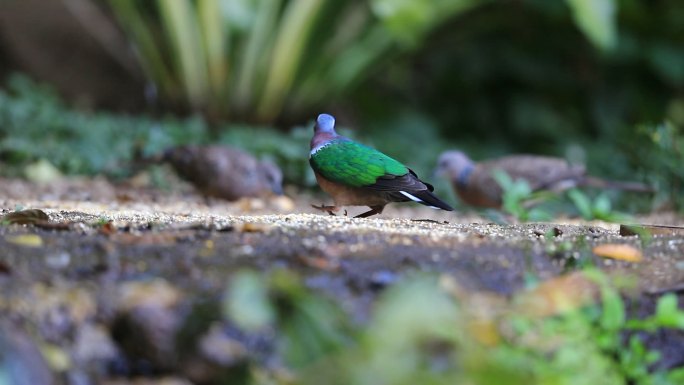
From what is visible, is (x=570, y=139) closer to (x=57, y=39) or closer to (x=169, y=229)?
(x=57, y=39)

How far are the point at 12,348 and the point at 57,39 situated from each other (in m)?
8.88

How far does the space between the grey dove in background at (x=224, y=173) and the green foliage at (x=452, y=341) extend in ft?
11.1

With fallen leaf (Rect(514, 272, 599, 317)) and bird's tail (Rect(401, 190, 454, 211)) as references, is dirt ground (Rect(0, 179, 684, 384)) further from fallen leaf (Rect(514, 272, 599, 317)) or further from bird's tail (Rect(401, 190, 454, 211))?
bird's tail (Rect(401, 190, 454, 211))

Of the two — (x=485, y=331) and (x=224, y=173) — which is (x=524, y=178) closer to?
(x=224, y=173)

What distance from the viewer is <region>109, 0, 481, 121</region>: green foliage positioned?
875 centimetres

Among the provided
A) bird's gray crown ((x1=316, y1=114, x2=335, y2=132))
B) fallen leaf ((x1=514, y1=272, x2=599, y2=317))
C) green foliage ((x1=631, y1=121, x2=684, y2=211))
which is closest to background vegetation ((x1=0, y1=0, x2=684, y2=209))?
green foliage ((x1=631, y1=121, x2=684, y2=211))

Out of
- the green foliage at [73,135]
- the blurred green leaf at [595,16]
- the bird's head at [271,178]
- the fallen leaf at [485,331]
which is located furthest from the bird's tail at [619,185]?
the fallen leaf at [485,331]

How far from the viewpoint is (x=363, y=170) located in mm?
3891

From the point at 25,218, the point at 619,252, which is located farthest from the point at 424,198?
the point at 25,218

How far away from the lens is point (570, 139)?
9.99m

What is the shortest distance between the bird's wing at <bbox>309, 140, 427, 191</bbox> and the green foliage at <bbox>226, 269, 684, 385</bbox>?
59.6 inches

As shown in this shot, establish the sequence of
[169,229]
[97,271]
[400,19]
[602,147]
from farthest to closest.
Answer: [602,147] < [400,19] < [169,229] < [97,271]

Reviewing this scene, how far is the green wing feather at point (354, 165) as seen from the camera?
12.7 ft

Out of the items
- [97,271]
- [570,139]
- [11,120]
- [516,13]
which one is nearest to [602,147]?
[570,139]
